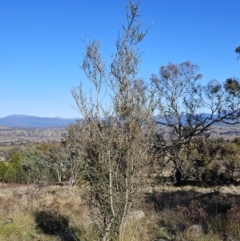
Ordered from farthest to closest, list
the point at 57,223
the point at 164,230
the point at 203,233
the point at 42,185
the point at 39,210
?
the point at 42,185, the point at 39,210, the point at 57,223, the point at 164,230, the point at 203,233

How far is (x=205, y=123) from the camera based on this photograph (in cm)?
2208

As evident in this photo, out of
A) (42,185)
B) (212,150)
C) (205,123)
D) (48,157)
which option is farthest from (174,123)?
(48,157)

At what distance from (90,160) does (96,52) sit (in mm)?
1888

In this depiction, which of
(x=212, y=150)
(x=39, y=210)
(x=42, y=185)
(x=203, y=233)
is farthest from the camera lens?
(x=212, y=150)

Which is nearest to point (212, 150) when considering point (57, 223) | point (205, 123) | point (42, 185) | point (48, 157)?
point (205, 123)

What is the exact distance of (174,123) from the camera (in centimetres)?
2214

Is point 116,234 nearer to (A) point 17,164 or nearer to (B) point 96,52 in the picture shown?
(B) point 96,52

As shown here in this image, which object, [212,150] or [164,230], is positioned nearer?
[164,230]

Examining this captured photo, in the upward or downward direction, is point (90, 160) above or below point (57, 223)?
above

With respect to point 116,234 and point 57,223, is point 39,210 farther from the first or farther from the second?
point 116,234

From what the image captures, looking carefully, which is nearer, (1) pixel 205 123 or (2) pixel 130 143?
(2) pixel 130 143

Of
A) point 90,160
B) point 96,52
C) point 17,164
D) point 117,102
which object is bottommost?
point 17,164

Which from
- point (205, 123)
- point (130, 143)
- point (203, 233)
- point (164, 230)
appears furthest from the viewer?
point (205, 123)

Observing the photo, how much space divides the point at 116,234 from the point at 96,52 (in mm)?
3193
